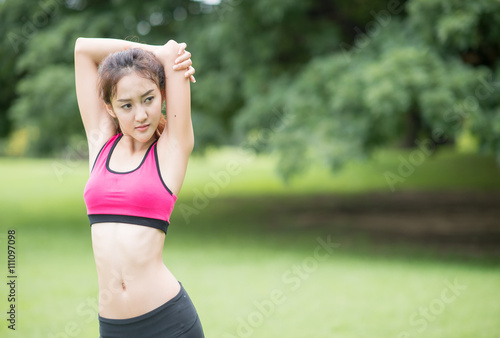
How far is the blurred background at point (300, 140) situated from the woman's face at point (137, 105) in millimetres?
3584

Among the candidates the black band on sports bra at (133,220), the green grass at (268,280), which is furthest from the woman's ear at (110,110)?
the green grass at (268,280)

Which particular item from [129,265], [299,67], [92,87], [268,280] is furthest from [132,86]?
[299,67]

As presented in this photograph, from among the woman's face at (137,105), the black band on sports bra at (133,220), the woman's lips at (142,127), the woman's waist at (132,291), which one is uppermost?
the woman's face at (137,105)

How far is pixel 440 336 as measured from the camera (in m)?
5.08

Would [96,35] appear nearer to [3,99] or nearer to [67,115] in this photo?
[67,115]

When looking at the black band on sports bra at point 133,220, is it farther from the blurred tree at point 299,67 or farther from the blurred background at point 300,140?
the blurred tree at point 299,67

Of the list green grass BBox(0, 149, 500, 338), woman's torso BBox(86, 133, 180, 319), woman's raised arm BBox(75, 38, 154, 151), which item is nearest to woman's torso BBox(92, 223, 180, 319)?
woman's torso BBox(86, 133, 180, 319)

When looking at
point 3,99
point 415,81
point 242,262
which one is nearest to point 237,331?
point 242,262

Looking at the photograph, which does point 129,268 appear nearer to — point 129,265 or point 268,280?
point 129,265

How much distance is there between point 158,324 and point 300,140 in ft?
20.6

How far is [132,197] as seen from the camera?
6.32ft

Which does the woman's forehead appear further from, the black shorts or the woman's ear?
the black shorts

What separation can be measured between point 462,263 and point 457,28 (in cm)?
354

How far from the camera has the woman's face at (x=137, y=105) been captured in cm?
201
